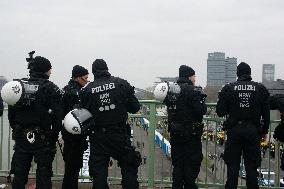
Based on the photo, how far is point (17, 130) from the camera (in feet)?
16.5

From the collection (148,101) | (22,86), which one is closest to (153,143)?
(148,101)

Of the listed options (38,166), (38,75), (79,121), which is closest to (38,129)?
(38,166)

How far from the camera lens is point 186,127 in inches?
222

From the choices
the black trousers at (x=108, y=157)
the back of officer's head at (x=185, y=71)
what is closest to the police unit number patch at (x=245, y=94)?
the back of officer's head at (x=185, y=71)

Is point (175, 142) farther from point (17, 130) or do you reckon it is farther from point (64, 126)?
point (17, 130)

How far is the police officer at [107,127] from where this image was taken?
4.89m

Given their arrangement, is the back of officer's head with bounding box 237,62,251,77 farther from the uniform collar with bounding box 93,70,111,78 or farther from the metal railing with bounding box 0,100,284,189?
the uniform collar with bounding box 93,70,111,78

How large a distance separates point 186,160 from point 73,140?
162cm

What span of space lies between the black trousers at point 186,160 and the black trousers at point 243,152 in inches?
16.9

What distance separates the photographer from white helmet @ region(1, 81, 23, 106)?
4.71 meters

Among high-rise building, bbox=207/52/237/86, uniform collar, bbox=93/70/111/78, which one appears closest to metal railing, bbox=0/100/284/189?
uniform collar, bbox=93/70/111/78

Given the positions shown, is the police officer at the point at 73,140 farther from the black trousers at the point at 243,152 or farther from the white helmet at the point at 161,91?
the black trousers at the point at 243,152

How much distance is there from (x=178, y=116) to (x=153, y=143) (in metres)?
0.95

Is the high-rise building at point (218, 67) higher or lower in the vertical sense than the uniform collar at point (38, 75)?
higher
